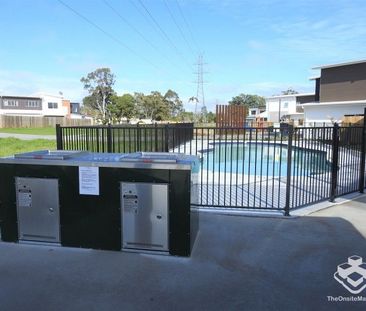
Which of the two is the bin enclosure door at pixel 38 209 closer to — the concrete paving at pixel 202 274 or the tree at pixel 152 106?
the concrete paving at pixel 202 274

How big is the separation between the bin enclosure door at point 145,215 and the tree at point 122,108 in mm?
69756

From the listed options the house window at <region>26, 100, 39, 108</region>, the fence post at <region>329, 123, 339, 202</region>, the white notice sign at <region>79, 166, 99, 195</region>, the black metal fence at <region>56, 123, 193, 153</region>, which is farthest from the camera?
the house window at <region>26, 100, 39, 108</region>

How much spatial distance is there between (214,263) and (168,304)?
3.49ft

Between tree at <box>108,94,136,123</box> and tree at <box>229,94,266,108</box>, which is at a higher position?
tree at <box>229,94,266,108</box>

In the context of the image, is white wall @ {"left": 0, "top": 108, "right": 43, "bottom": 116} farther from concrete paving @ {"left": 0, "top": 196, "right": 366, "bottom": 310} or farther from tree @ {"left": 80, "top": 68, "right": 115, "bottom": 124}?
concrete paving @ {"left": 0, "top": 196, "right": 366, "bottom": 310}

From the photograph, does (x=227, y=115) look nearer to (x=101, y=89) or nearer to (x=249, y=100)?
(x=101, y=89)

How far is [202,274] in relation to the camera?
156 inches

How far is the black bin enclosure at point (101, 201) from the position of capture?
174 inches

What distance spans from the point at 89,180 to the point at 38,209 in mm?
839

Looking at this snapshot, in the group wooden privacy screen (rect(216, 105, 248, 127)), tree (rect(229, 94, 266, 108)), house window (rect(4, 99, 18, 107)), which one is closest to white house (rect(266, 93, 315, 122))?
wooden privacy screen (rect(216, 105, 248, 127))

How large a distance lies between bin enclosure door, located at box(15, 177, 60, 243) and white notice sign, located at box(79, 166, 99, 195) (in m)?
0.37

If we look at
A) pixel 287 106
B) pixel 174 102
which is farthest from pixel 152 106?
pixel 287 106

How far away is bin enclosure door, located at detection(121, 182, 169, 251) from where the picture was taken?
4422 mm

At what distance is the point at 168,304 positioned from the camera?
3328 mm
